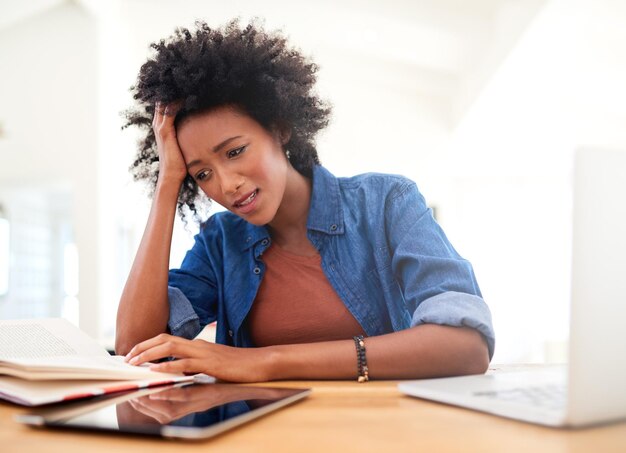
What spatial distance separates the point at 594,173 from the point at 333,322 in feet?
2.89

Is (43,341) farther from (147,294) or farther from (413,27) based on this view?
(413,27)

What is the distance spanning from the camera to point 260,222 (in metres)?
1.31

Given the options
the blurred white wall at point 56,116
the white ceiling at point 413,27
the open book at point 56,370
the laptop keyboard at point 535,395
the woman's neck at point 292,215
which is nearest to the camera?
the laptop keyboard at point 535,395

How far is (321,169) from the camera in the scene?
4.77 ft

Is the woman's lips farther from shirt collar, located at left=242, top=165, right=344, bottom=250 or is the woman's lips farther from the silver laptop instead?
the silver laptop

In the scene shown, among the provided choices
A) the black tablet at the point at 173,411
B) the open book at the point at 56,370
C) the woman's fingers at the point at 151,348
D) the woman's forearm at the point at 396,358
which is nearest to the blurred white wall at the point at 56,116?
the open book at the point at 56,370

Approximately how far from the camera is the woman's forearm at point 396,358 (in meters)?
0.93

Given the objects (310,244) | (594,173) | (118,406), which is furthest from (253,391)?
(310,244)

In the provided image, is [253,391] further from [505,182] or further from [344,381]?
[505,182]

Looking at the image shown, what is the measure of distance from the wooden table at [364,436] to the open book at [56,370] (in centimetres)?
7

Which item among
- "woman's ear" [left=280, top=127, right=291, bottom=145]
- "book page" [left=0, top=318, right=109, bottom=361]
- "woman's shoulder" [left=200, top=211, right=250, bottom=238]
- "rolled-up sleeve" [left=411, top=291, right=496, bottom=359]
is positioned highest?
"woman's ear" [left=280, top=127, right=291, bottom=145]

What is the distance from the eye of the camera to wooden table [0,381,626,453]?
0.53 meters

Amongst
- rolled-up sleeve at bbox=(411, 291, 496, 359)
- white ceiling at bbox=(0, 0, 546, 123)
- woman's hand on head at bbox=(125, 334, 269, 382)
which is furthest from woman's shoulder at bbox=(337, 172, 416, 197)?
white ceiling at bbox=(0, 0, 546, 123)

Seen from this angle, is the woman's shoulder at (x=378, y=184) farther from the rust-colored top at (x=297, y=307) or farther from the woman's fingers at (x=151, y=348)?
the woman's fingers at (x=151, y=348)
